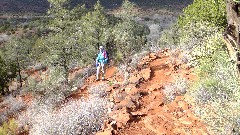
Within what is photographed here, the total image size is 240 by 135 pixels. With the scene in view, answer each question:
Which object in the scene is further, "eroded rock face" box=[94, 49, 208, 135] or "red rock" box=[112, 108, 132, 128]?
"red rock" box=[112, 108, 132, 128]

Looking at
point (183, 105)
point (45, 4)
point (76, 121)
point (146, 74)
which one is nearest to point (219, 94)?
point (183, 105)

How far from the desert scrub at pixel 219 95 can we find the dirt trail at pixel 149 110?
65cm

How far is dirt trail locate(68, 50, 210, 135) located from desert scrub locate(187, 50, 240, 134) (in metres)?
0.65

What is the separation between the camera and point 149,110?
11648 millimetres

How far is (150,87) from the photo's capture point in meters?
14.4

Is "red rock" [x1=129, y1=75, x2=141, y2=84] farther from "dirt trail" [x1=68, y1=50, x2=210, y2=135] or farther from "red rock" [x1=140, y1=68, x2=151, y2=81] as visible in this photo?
"red rock" [x1=140, y1=68, x2=151, y2=81]

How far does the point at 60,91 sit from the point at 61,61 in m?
7.55

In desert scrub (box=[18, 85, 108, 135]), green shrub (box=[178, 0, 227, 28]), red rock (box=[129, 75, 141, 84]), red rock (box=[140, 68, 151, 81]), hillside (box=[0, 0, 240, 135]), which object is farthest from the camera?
green shrub (box=[178, 0, 227, 28])

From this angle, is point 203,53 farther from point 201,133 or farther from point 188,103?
point 201,133

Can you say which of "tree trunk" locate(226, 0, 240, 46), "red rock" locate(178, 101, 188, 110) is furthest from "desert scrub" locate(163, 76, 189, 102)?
"tree trunk" locate(226, 0, 240, 46)

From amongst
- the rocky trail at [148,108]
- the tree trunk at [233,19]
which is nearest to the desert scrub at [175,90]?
the rocky trail at [148,108]

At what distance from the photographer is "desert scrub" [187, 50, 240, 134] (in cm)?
803

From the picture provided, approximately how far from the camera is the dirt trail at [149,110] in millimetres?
9927

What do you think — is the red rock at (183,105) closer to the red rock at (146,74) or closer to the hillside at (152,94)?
the hillside at (152,94)
